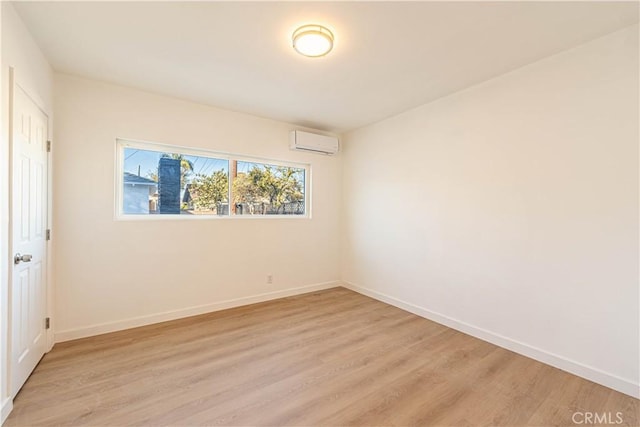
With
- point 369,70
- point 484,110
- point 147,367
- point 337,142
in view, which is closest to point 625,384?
point 484,110

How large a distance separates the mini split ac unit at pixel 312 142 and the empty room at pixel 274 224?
0.19 feet

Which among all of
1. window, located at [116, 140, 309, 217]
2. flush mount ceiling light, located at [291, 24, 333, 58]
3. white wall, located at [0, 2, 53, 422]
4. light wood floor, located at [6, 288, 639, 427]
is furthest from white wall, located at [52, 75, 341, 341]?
flush mount ceiling light, located at [291, 24, 333, 58]

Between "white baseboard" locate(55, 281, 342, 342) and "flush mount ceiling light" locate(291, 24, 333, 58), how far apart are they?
117 inches

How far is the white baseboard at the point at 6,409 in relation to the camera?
160 cm

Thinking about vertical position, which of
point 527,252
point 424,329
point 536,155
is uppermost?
point 536,155

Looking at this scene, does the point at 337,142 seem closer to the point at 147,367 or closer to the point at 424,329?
the point at 424,329

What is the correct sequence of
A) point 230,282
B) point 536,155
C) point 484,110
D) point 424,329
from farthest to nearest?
point 230,282, point 424,329, point 484,110, point 536,155

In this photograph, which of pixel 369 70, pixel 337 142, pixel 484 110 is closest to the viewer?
pixel 369 70

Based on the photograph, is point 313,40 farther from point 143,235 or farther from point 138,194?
point 143,235

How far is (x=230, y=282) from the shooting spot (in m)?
3.55

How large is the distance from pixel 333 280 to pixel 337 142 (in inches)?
88.3

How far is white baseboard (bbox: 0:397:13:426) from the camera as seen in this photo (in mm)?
1596

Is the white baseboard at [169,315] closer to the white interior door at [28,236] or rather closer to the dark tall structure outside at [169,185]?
the white interior door at [28,236]

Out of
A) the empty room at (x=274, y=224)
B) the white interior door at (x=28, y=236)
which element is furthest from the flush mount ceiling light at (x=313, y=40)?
the white interior door at (x=28, y=236)
